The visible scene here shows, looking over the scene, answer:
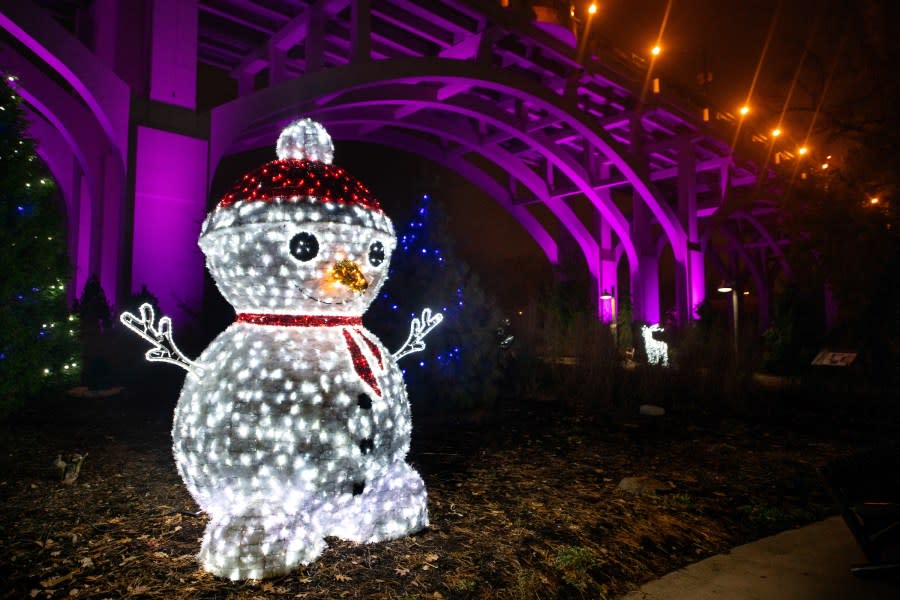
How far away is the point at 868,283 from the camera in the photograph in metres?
9.45

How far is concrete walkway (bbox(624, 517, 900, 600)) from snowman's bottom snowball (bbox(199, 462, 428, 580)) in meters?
1.14

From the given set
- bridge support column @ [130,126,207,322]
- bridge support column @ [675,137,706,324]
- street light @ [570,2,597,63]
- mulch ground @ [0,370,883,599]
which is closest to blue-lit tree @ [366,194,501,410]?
mulch ground @ [0,370,883,599]

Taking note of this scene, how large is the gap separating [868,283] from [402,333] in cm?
816

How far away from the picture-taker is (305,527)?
100 inches

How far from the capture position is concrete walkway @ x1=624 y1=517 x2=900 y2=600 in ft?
8.52

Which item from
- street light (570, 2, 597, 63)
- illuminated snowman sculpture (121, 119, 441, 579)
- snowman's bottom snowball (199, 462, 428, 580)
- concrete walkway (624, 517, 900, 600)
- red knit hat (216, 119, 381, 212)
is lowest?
concrete walkway (624, 517, 900, 600)

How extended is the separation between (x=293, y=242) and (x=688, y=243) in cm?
2011

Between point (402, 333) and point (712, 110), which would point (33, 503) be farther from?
point (712, 110)

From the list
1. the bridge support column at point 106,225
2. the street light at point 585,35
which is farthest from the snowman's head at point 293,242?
the street light at point 585,35

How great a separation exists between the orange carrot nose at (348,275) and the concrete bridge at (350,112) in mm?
8500

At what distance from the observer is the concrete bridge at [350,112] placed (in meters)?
9.97

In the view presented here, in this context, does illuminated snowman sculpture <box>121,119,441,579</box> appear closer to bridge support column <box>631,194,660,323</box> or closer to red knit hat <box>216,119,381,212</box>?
red knit hat <box>216,119,381,212</box>

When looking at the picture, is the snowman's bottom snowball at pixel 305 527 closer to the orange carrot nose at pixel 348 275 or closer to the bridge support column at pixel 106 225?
the orange carrot nose at pixel 348 275

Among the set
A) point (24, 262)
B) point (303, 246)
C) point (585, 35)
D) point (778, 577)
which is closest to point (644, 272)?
point (585, 35)
